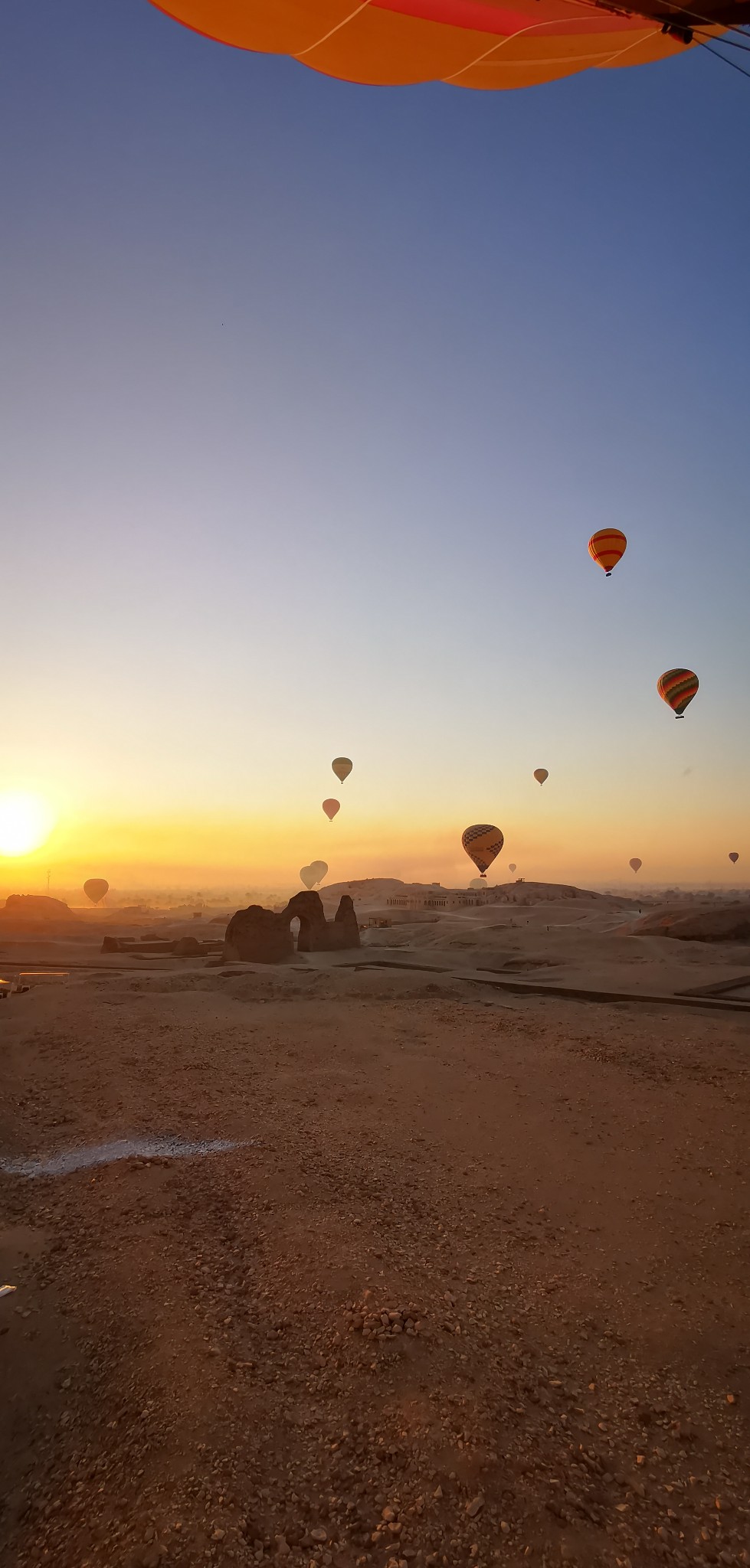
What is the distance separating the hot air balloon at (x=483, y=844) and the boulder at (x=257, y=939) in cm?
2523

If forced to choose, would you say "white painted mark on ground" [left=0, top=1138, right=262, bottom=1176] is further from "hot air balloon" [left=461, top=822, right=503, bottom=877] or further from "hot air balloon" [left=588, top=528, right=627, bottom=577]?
"hot air balloon" [left=461, top=822, right=503, bottom=877]

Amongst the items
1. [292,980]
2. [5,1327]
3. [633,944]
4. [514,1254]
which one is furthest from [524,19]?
[633,944]

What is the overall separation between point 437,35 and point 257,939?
742 inches

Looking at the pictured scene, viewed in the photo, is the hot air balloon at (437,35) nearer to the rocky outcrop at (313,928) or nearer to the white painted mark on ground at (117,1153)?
the white painted mark on ground at (117,1153)

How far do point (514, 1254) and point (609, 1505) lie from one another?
6.03 ft

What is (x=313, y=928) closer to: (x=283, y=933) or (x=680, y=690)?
(x=283, y=933)

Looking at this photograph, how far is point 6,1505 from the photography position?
304 cm

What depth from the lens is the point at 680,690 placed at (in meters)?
32.6

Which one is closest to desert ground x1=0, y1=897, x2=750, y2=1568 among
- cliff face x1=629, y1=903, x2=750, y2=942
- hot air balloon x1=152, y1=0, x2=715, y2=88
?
hot air balloon x1=152, y1=0, x2=715, y2=88

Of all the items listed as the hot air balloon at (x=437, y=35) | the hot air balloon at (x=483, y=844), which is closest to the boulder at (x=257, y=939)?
the hot air balloon at (x=437, y=35)

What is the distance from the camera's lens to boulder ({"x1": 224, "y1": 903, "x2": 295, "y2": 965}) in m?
20.5

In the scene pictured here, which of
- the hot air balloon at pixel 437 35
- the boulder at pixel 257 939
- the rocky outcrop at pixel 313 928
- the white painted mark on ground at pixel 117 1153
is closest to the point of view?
the hot air balloon at pixel 437 35

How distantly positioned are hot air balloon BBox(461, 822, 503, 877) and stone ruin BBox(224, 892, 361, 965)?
22258mm

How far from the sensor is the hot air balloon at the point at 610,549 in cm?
2630
